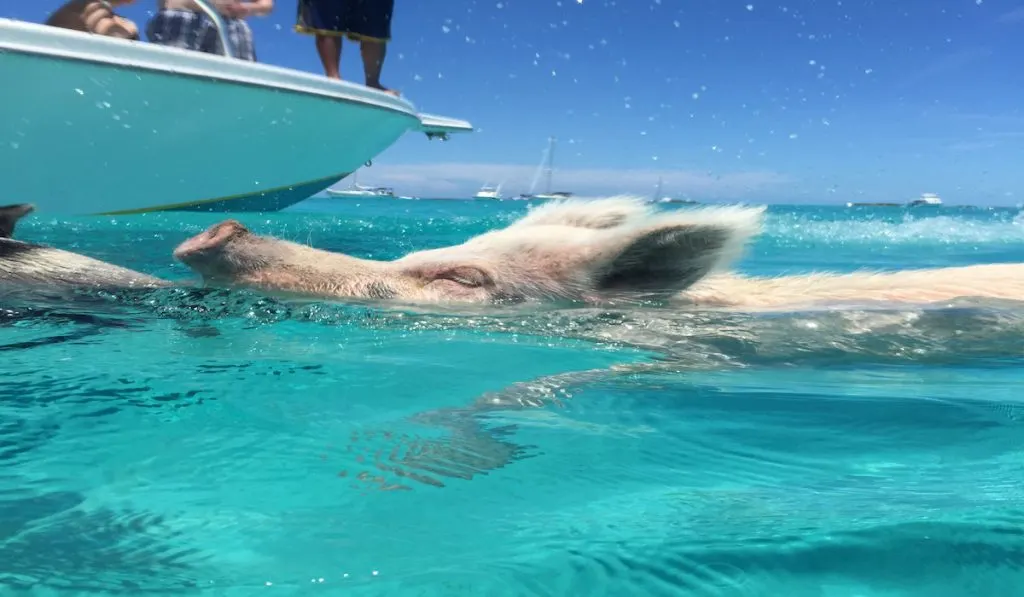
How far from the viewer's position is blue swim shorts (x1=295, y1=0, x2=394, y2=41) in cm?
1159

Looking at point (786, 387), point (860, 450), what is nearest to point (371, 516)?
point (860, 450)

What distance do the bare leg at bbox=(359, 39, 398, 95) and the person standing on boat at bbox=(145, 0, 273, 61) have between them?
Result: 1.60 metres

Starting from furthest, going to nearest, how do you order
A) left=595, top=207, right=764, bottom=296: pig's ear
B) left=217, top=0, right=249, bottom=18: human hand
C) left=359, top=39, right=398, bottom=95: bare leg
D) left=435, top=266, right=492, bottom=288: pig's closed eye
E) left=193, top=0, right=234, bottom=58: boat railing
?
left=359, top=39, right=398, bottom=95: bare leg → left=217, top=0, right=249, bottom=18: human hand → left=193, top=0, right=234, bottom=58: boat railing → left=435, top=266, right=492, bottom=288: pig's closed eye → left=595, top=207, right=764, bottom=296: pig's ear

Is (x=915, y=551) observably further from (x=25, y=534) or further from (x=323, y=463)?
(x=25, y=534)

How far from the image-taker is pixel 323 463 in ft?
8.47

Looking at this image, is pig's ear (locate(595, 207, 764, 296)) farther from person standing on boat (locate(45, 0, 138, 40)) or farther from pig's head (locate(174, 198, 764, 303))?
person standing on boat (locate(45, 0, 138, 40))

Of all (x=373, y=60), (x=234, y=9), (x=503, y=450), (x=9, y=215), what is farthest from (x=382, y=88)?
(x=503, y=450)

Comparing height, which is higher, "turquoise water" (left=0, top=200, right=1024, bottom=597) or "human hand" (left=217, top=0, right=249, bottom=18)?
"human hand" (left=217, top=0, right=249, bottom=18)

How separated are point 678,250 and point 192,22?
8.72 m

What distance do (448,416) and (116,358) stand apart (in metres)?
1.84

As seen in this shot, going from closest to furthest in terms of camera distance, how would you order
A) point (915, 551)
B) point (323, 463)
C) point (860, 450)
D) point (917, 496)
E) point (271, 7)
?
point (915, 551)
point (917, 496)
point (323, 463)
point (860, 450)
point (271, 7)

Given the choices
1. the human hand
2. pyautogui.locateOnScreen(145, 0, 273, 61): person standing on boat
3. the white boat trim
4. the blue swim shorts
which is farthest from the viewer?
the blue swim shorts

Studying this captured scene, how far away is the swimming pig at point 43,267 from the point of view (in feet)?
16.8

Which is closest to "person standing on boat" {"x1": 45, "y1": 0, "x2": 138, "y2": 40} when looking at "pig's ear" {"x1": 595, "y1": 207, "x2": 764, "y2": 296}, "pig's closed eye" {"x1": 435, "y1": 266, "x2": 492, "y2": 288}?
"pig's closed eye" {"x1": 435, "y1": 266, "x2": 492, "y2": 288}
